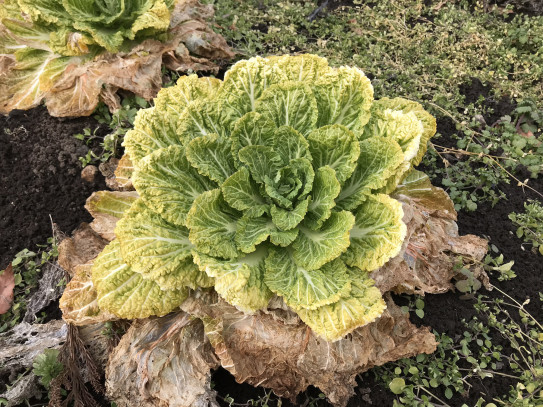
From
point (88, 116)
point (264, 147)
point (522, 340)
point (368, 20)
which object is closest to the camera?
point (264, 147)

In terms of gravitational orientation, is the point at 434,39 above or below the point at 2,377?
above

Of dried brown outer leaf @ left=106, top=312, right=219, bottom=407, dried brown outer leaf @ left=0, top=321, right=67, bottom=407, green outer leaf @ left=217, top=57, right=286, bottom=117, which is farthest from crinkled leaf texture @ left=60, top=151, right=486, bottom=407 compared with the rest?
green outer leaf @ left=217, top=57, right=286, bottom=117

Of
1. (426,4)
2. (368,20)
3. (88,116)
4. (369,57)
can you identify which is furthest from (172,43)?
(426,4)

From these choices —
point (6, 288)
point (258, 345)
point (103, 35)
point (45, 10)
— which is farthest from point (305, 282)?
point (45, 10)

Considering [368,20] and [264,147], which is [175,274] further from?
[368,20]

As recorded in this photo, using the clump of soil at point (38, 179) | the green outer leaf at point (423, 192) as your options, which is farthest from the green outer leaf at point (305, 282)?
the clump of soil at point (38, 179)

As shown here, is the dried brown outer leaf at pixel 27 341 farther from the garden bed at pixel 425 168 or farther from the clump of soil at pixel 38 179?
the clump of soil at pixel 38 179

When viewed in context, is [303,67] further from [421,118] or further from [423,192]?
[423,192]

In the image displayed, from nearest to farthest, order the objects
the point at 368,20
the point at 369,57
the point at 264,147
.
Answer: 1. the point at 264,147
2. the point at 369,57
3. the point at 368,20
